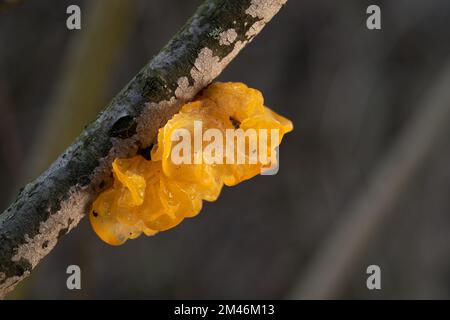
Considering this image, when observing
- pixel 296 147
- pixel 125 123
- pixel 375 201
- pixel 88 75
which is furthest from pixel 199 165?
pixel 296 147

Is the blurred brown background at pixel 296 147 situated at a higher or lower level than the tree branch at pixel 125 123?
higher

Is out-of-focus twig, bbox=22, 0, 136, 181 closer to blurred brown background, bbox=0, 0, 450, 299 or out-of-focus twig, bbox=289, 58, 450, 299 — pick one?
blurred brown background, bbox=0, 0, 450, 299

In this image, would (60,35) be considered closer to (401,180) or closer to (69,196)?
(401,180)

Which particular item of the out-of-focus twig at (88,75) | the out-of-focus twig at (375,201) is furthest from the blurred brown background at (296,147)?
the out-of-focus twig at (88,75)

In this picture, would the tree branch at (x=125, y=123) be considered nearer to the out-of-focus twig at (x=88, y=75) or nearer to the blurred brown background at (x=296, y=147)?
the out-of-focus twig at (x=88, y=75)

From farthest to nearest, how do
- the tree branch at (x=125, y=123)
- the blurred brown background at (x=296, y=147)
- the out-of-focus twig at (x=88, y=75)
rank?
the blurred brown background at (x=296, y=147), the out-of-focus twig at (x=88, y=75), the tree branch at (x=125, y=123)

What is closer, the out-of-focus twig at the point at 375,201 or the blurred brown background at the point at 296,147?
the out-of-focus twig at the point at 375,201
